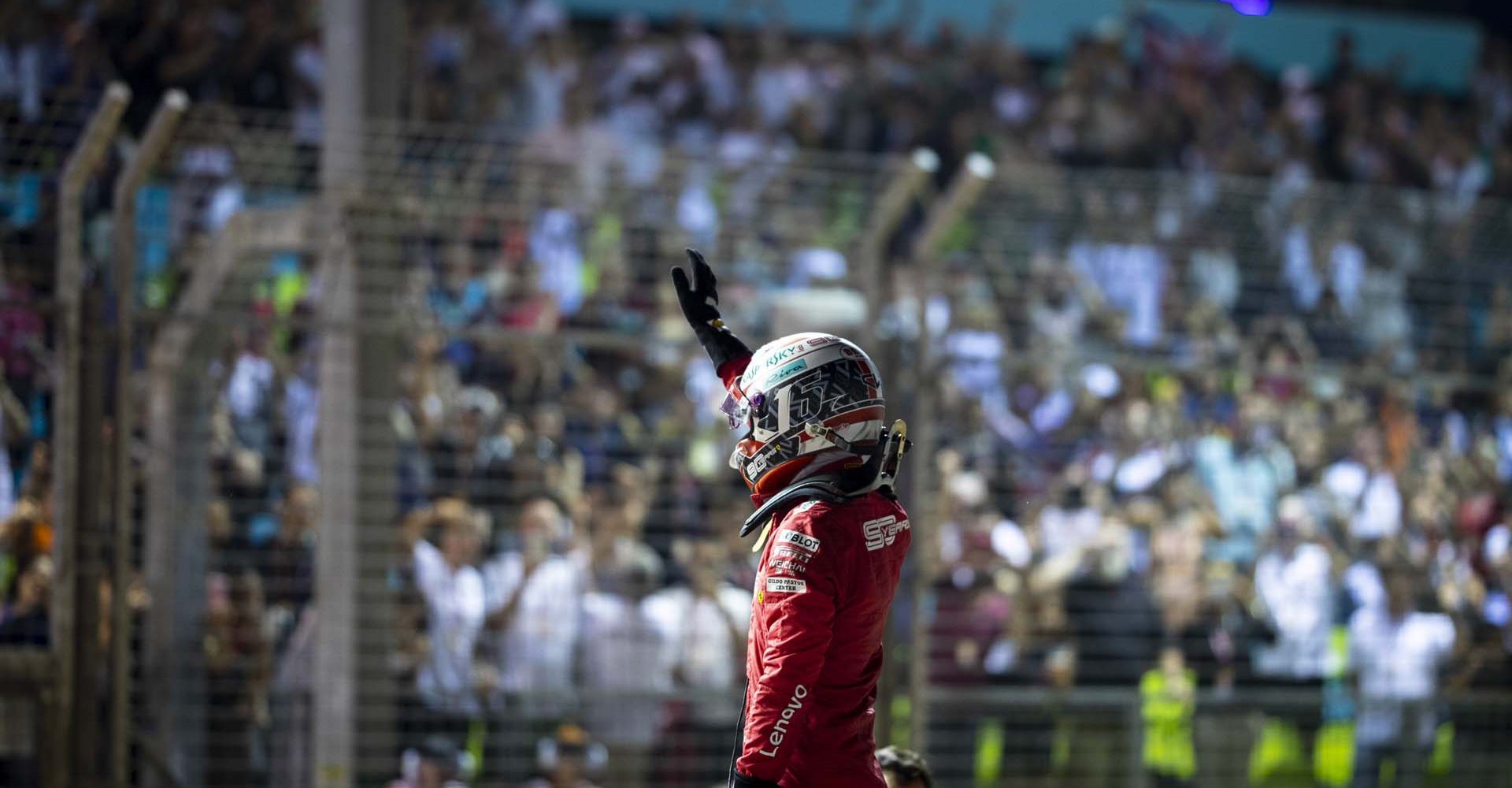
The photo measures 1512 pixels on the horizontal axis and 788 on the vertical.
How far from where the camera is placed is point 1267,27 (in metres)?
17.2

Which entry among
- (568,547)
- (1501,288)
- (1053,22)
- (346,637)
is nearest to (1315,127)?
(1053,22)

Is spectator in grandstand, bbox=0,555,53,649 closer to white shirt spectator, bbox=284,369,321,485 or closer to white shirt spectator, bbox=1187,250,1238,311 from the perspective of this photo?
white shirt spectator, bbox=284,369,321,485

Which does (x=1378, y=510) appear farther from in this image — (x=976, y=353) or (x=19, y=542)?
(x=19, y=542)

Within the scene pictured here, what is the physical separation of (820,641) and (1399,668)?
5869 millimetres

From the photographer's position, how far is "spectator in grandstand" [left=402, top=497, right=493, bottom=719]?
285 inches

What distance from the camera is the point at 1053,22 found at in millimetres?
16297

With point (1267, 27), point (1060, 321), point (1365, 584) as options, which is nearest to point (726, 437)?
point (1365, 584)

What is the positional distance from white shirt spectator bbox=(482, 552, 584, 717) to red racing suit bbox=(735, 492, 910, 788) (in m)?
3.48

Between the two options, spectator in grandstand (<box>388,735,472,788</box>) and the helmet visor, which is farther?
spectator in grandstand (<box>388,735,472,788</box>)

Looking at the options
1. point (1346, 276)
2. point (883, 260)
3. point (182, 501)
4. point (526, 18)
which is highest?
point (526, 18)

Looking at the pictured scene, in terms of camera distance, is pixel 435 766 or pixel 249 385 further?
pixel 249 385

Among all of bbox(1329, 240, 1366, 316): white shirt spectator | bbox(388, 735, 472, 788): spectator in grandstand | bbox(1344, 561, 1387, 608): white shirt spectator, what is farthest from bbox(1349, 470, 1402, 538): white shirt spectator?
bbox(388, 735, 472, 788): spectator in grandstand

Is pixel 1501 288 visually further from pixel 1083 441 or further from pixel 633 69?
pixel 633 69

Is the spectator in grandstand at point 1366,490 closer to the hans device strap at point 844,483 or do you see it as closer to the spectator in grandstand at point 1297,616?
the spectator in grandstand at point 1297,616
